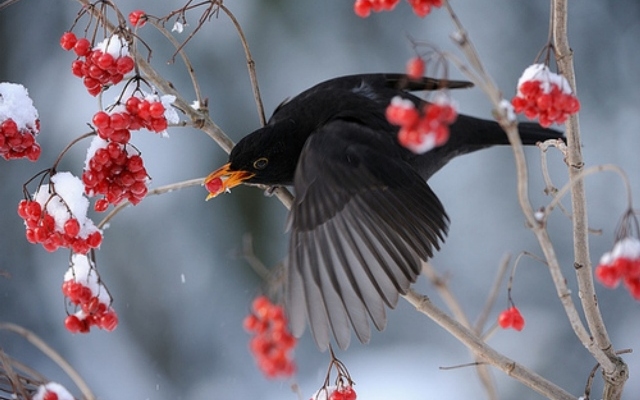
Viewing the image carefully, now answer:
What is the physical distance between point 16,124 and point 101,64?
10.0 inches

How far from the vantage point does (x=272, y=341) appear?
1.99 meters

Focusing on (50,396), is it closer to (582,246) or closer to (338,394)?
(338,394)

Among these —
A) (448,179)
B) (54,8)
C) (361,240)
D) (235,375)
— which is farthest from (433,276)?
(54,8)

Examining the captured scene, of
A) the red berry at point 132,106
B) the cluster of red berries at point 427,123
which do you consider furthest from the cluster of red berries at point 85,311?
the cluster of red berries at point 427,123

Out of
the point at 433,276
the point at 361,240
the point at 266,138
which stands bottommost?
the point at 433,276

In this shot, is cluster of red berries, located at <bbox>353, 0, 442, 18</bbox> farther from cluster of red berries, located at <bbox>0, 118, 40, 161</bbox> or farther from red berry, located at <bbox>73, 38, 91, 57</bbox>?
cluster of red berries, located at <bbox>0, 118, 40, 161</bbox>

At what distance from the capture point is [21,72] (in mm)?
5336

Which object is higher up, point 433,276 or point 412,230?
point 412,230

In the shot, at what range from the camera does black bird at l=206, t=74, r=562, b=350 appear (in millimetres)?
2180

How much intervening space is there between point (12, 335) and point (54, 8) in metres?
2.03

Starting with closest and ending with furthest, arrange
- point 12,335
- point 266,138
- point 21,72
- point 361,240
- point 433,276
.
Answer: point 433,276 < point 361,240 < point 266,138 < point 12,335 < point 21,72

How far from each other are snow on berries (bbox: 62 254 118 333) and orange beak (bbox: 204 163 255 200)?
453mm

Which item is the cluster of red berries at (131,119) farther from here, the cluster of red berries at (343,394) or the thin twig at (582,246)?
the thin twig at (582,246)

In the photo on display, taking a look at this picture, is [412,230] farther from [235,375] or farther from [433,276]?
[235,375]
